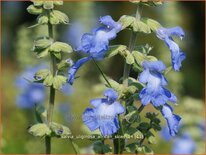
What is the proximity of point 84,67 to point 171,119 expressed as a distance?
2.45 meters

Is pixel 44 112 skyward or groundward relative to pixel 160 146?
skyward

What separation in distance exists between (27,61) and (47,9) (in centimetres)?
228

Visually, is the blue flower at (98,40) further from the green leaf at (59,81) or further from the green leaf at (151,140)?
the green leaf at (151,140)

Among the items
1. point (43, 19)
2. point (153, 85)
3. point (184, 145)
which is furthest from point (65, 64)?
point (184, 145)

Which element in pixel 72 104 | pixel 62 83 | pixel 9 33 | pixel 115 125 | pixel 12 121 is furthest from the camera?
pixel 9 33

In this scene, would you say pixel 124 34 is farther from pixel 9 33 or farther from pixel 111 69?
pixel 9 33

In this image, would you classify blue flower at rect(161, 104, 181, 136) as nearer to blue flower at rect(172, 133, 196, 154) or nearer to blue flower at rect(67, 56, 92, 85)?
blue flower at rect(67, 56, 92, 85)

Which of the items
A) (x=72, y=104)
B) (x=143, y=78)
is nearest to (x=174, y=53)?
(x=143, y=78)

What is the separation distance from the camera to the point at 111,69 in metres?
8.21

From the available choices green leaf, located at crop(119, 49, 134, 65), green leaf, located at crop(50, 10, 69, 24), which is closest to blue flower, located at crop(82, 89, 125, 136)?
green leaf, located at crop(119, 49, 134, 65)

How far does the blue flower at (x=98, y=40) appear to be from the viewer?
207 cm

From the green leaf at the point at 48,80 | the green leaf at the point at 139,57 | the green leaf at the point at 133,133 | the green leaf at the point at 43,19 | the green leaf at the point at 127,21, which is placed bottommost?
the green leaf at the point at 133,133

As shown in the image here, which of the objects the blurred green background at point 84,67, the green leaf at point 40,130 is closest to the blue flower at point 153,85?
the green leaf at point 40,130

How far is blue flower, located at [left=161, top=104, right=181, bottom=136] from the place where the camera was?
2.10 meters
